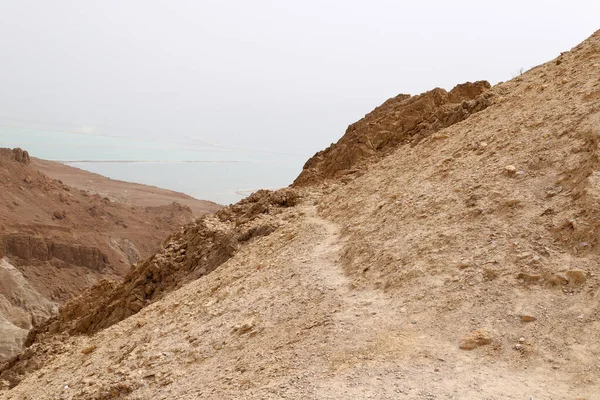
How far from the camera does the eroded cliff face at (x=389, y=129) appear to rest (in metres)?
11.4

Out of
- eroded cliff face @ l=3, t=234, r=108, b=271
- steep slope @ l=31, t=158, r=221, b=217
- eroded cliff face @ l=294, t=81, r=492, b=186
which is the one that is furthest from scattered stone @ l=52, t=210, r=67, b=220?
eroded cliff face @ l=294, t=81, r=492, b=186

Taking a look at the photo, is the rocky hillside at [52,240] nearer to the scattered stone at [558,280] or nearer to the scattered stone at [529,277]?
the scattered stone at [529,277]

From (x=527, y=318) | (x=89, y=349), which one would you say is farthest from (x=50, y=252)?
(x=527, y=318)

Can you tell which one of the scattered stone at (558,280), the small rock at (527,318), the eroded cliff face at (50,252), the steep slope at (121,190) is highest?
the steep slope at (121,190)

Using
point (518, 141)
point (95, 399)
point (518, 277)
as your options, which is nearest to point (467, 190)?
point (518, 141)

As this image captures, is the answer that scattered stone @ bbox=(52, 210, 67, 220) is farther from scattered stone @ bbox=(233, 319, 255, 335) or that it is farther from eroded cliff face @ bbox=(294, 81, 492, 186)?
scattered stone @ bbox=(233, 319, 255, 335)

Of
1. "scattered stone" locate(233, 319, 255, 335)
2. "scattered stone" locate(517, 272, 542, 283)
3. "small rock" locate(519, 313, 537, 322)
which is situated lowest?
"small rock" locate(519, 313, 537, 322)

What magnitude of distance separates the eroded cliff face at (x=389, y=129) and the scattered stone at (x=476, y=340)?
613cm

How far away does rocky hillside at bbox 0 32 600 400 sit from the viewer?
5023 mm

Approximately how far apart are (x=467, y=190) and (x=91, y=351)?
4.98 metres

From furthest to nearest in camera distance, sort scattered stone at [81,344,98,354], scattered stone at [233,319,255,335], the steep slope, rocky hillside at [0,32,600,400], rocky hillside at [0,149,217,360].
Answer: the steep slope
rocky hillside at [0,149,217,360]
scattered stone at [81,344,98,354]
scattered stone at [233,319,255,335]
rocky hillside at [0,32,600,400]

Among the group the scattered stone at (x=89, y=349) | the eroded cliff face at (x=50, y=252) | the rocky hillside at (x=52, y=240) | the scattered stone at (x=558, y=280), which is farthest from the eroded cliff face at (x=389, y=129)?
the eroded cliff face at (x=50, y=252)

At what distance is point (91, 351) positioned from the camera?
346 inches

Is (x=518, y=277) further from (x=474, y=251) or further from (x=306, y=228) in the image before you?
(x=306, y=228)
